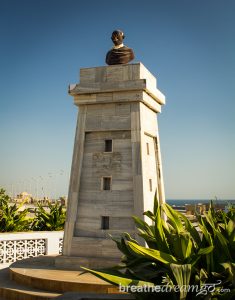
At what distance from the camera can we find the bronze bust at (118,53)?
410 inches

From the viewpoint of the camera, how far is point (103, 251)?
364 inches

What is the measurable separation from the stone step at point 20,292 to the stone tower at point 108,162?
1305mm

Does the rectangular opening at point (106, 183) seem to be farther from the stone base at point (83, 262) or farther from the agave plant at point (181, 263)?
the agave plant at point (181, 263)

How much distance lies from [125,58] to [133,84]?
1.16m

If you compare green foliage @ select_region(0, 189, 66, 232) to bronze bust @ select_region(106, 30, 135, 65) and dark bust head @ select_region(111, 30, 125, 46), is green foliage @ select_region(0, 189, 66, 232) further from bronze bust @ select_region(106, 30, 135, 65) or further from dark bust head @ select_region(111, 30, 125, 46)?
dark bust head @ select_region(111, 30, 125, 46)

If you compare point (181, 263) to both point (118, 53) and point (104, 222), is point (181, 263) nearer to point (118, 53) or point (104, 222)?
point (104, 222)

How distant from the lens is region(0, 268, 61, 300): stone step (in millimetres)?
7648

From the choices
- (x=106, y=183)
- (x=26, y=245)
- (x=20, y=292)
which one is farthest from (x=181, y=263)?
(x=26, y=245)

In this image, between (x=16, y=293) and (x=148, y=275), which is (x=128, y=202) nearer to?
(x=16, y=293)

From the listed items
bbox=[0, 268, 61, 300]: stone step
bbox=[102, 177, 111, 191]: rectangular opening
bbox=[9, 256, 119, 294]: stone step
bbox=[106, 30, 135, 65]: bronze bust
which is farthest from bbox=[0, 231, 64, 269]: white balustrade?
bbox=[106, 30, 135, 65]: bronze bust

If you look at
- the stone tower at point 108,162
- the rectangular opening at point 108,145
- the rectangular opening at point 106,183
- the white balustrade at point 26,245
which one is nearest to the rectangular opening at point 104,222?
the stone tower at point 108,162

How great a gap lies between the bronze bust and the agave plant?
20.7 ft

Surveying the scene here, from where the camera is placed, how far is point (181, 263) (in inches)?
176

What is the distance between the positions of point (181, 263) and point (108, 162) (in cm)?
555
